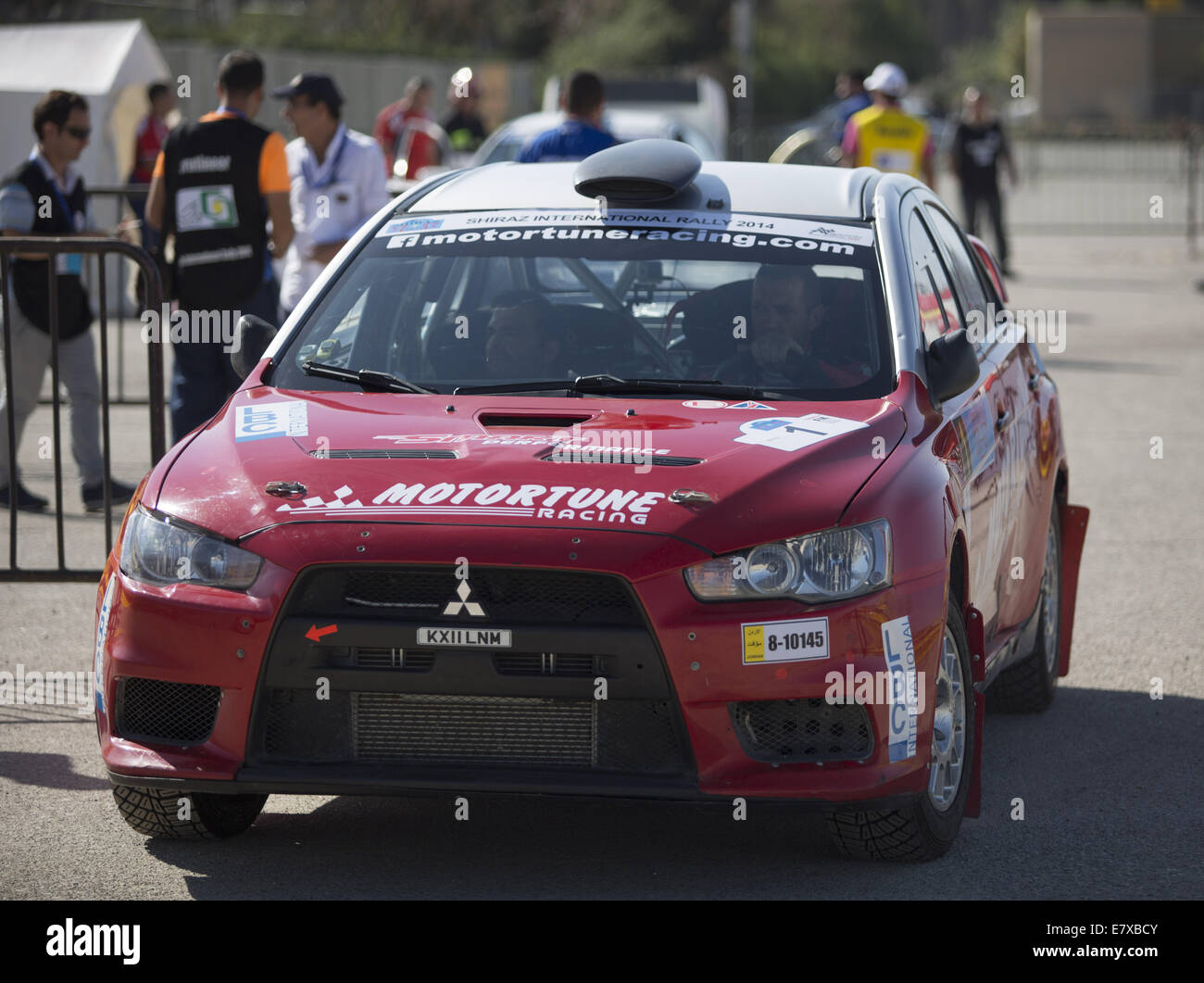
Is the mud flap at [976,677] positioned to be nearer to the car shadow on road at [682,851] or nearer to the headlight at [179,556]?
the car shadow on road at [682,851]

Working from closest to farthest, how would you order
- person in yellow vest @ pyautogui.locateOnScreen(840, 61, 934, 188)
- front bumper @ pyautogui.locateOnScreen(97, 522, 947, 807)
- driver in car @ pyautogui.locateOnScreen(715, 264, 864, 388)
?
front bumper @ pyautogui.locateOnScreen(97, 522, 947, 807), driver in car @ pyautogui.locateOnScreen(715, 264, 864, 388), person in yellow vest @ pyautogui.locateOnScreen(840, 61, 934, 188)

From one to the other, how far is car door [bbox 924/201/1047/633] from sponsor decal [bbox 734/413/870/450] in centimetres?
93

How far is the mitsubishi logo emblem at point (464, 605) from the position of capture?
4445 millimetres

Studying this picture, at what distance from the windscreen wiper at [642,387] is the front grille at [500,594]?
0.95 meters

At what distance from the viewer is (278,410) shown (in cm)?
524

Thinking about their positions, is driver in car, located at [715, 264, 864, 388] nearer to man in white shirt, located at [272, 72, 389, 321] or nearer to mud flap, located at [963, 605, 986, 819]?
mud flap, located at [963, 605, 986, 819]

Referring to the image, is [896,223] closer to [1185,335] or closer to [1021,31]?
[1185,335]

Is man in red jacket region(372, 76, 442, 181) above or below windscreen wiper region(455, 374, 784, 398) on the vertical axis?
above

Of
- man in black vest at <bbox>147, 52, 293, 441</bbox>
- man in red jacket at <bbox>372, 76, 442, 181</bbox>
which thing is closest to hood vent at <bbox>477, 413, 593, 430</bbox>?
man in black vest at <bbox>147, 52, 293, 441</bbox>

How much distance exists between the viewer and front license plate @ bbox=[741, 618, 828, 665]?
442 centimetres

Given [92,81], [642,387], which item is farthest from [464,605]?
[92,81]

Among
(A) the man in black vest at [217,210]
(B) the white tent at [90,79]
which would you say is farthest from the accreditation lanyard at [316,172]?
(B) the white tent at [90,79]

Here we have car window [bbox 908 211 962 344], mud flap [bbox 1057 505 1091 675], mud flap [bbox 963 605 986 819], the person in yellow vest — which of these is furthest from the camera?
the person in yellow vest

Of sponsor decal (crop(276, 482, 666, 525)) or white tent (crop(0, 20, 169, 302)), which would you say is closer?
sponsor decal (crop(276, 482, 666, 525))
